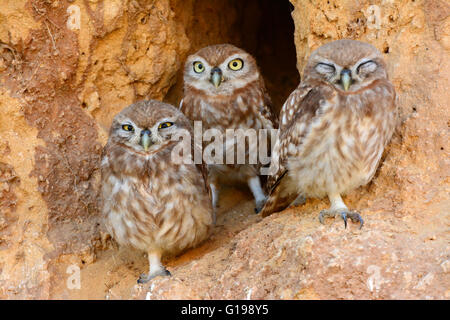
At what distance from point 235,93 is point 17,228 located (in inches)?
78.4

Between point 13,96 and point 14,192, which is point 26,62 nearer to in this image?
point 13,96

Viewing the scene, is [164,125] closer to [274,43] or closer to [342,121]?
[342,121]

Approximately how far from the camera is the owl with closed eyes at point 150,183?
396 cm

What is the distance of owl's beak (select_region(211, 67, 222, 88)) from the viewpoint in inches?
191

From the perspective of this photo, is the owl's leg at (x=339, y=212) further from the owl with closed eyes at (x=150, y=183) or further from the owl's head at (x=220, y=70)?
the owl's head at (x=220, y=70)

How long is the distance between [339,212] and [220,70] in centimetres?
183

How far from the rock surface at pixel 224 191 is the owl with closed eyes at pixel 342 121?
0.71 ft

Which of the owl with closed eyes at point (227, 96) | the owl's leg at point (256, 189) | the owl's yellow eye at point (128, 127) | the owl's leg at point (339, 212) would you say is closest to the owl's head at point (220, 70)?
the owl with closed eyes at point (227, 96)

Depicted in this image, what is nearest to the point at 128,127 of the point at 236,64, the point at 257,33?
the point at 236,64

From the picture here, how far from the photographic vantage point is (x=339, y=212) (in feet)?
11.7

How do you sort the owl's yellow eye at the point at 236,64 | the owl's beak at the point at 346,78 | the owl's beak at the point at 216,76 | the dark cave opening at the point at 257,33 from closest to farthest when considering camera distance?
the owl's beak at the point at 346,78 → the owl's beak at the point at 216,76 → the owl's yellow eye at the point at 236,64 → the dark cave opening at the point at 257,33

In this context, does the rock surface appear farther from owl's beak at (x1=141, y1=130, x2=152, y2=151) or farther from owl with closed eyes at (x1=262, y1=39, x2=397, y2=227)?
owl's beak at (x1=141, y1=130, x2=152, y2=151)

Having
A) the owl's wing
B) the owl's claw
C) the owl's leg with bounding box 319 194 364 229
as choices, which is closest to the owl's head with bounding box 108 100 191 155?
the owl's wing

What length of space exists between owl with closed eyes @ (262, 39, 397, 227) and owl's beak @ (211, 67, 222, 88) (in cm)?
120
